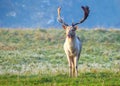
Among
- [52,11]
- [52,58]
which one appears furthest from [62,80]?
[52,11]

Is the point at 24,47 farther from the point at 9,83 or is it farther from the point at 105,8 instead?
the point at 105,8

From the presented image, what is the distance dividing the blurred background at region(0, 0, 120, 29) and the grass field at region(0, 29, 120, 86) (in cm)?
9820

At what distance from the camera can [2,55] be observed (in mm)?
36938

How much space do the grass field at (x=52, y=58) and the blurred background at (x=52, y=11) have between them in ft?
322

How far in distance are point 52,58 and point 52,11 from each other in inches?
4673

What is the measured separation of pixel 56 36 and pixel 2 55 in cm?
1030

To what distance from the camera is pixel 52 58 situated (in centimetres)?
3609

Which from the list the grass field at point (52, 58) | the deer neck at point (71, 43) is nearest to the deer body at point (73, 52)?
the deer neck at point (71, 43)

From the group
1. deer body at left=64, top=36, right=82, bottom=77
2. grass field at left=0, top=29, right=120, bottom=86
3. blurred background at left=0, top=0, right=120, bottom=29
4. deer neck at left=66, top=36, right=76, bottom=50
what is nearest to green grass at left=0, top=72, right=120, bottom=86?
grass field at left=0, top=29, right=120, bottom=86

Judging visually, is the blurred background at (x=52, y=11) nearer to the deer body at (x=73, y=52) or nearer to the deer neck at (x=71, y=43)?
the deer body at (x=73, y=52)

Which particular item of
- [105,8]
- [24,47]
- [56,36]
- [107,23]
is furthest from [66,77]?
[105,8]

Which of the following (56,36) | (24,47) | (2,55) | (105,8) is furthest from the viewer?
(105,8)

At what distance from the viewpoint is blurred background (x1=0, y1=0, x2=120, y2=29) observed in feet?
488

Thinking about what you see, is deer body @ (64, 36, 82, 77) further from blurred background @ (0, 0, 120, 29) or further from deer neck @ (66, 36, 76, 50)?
blurred background @ (0, 0, 120, 29)
